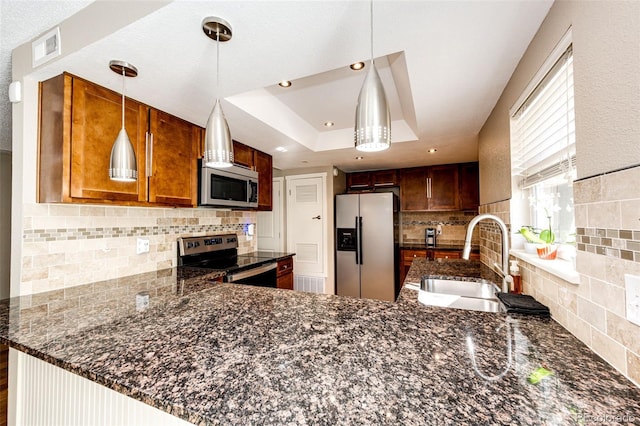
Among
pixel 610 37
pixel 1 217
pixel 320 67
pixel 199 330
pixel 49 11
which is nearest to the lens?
pixel 610 37

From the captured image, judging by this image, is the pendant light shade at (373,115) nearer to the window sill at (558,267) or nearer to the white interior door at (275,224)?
the window sill at (558,267)

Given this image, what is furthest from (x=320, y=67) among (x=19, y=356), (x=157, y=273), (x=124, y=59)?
(x=19, y=356)

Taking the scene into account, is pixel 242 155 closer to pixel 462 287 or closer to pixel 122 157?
pixel 122 157

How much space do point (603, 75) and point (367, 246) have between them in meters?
3.09

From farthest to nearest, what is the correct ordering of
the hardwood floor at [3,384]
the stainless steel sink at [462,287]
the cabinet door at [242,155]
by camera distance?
the cabinet door at [242,155]
the hardwood floor at [3,384]
the stainless steel sink at [462,287]

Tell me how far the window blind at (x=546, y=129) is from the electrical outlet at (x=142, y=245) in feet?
8.25

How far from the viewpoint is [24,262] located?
1.40 meters

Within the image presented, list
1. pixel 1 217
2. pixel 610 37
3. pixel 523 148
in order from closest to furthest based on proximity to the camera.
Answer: pixel 610 37 < pixel 523 148 < pixel 1 217

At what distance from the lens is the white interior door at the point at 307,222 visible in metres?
3.88

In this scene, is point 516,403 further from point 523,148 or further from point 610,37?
point 523,148

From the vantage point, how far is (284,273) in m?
3.09

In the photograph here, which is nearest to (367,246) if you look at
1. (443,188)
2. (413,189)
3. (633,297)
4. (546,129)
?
(413,189)

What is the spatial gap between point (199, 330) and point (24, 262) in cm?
124

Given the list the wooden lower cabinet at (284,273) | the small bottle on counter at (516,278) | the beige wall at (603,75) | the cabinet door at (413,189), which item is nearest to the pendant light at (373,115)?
the beige wall at (603,75)
